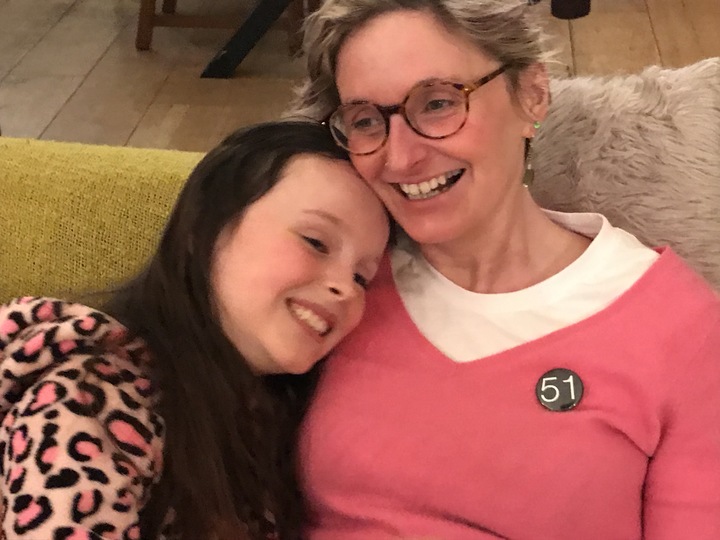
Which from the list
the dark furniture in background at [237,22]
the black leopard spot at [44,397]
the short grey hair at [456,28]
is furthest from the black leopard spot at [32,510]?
the dark furniture in background at [237,22]

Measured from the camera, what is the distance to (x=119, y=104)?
3215 mm

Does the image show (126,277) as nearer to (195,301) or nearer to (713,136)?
(195,301)

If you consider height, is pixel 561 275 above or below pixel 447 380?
above

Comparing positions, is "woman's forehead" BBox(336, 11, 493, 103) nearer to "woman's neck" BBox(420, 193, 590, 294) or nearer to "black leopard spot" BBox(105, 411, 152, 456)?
"woman's neck" BBox(420, 193, 590, 294)

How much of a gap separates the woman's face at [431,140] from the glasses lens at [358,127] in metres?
0.01

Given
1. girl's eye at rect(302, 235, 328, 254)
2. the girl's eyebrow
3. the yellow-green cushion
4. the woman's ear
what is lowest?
the yellow-green cushion

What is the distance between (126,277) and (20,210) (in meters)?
0.22

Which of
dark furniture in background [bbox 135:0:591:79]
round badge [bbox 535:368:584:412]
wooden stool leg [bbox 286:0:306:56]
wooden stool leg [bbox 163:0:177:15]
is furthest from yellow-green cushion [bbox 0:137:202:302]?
wooden stool leg [bbox 163:0:177:15]

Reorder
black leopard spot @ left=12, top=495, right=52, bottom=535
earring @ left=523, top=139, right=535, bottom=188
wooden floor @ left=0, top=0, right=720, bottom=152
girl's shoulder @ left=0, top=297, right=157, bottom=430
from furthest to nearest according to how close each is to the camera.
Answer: wooden floor @ left=0, top=0, right=720, bottom=152 → earring @ left=523, top=139, right=535, bottom=188 → girl's shoulder @ left=0, top=297, right=157, bottom=430 → black leopard spot @ left=12, top=495, right=52, bottom=535

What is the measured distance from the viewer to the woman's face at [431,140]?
110 centimetres

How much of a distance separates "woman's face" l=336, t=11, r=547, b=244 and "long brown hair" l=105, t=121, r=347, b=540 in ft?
0.37

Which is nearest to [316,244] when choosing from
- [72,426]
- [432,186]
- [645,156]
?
[432,186]

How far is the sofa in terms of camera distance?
1.33m

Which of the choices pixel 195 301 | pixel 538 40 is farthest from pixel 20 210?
pixel 538 40
